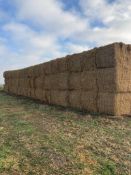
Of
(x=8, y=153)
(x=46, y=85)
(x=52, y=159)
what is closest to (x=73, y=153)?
(x=52, y=159)

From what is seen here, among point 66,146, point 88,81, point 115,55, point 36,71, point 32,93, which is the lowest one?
point 66,146

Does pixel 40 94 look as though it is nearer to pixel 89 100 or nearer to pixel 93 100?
pixel 89 100

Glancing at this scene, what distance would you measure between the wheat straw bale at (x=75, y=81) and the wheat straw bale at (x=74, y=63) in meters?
0.22

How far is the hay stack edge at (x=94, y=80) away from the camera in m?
13.2

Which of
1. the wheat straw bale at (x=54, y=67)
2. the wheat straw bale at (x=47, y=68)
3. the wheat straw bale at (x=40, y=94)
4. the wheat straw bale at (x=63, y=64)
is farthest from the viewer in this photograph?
the wheat straw bale at (x=40, y=94)

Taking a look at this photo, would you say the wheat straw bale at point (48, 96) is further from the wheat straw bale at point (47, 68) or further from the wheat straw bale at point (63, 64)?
the wheat straw bale at point (63, 64)

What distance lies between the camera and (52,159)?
27.6 ft

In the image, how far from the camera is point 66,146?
9.27 metres

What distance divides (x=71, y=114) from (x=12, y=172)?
6214 millimetres

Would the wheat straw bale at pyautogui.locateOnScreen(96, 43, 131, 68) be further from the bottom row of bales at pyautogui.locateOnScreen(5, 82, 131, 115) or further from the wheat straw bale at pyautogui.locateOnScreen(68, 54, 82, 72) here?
the wheat straw bale at pyautogui.locateOnScreen(68, 54, 82, 72)

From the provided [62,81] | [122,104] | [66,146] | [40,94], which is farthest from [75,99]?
[66,146]

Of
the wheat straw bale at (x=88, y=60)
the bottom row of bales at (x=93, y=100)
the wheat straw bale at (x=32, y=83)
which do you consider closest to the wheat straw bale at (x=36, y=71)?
the wheat straw bale at (x=32, y=83)

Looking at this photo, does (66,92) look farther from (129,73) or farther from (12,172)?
(12,172)

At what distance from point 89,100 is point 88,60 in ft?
5.40
